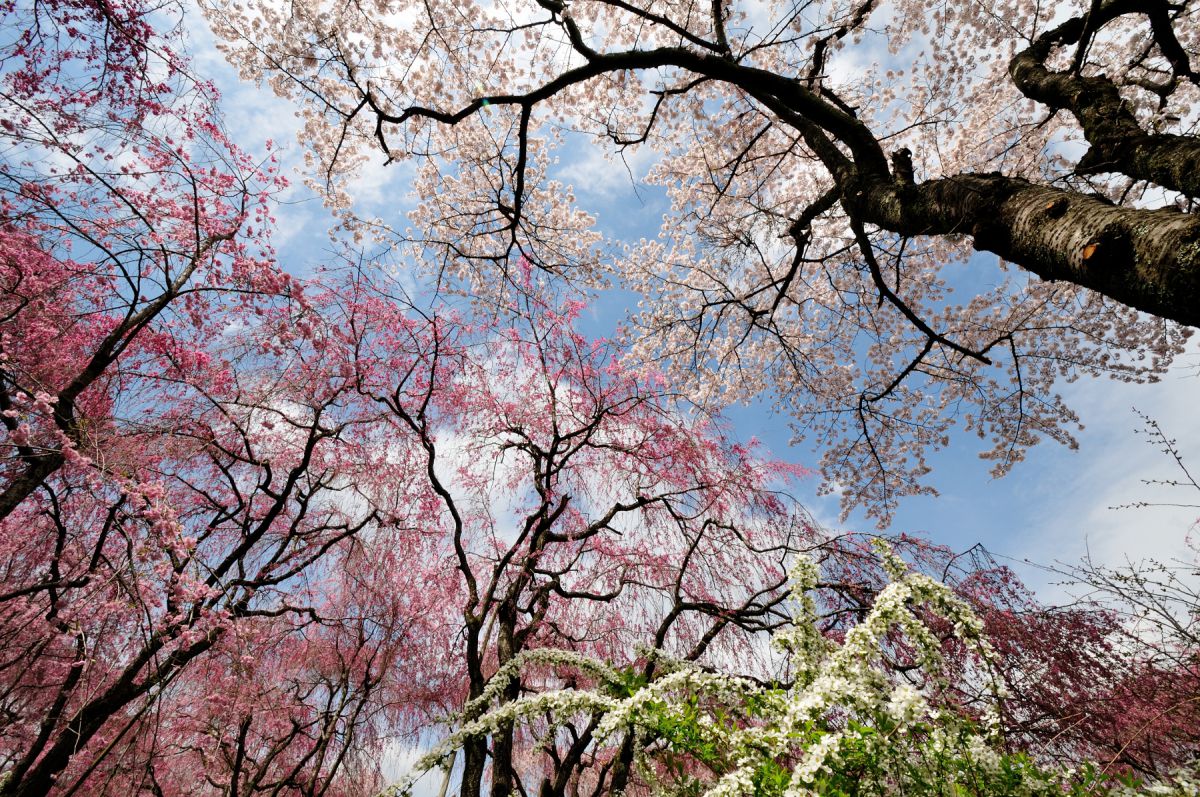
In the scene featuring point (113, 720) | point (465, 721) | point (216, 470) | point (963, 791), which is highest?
point (216, 470)

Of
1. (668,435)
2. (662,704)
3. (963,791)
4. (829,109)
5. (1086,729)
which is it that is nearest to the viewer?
(963,791)

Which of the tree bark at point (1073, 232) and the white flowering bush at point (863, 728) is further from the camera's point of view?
the white flowering bush at point (863, 728)

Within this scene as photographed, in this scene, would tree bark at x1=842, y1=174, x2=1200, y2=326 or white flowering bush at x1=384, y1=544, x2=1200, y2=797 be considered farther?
white flowering bush at x1=384, y1=544, x2=1200, y2=797

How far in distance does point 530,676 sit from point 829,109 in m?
9.14

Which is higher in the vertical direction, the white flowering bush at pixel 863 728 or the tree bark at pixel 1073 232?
the tree bark at pixel 1073 232

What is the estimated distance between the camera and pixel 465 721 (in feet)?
15.7

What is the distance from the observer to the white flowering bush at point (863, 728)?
6.95 feet

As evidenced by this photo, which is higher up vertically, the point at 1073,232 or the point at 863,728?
the point at 1073,232

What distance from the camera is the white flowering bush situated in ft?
6.95

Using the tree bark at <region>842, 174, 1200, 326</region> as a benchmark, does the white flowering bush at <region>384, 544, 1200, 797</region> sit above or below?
below

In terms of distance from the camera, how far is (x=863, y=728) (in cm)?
227

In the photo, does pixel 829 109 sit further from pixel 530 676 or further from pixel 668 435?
pixel 530 676

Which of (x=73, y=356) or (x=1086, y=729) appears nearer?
(x=1086, y=729)

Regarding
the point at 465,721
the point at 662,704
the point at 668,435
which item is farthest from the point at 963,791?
the point at 668,435
